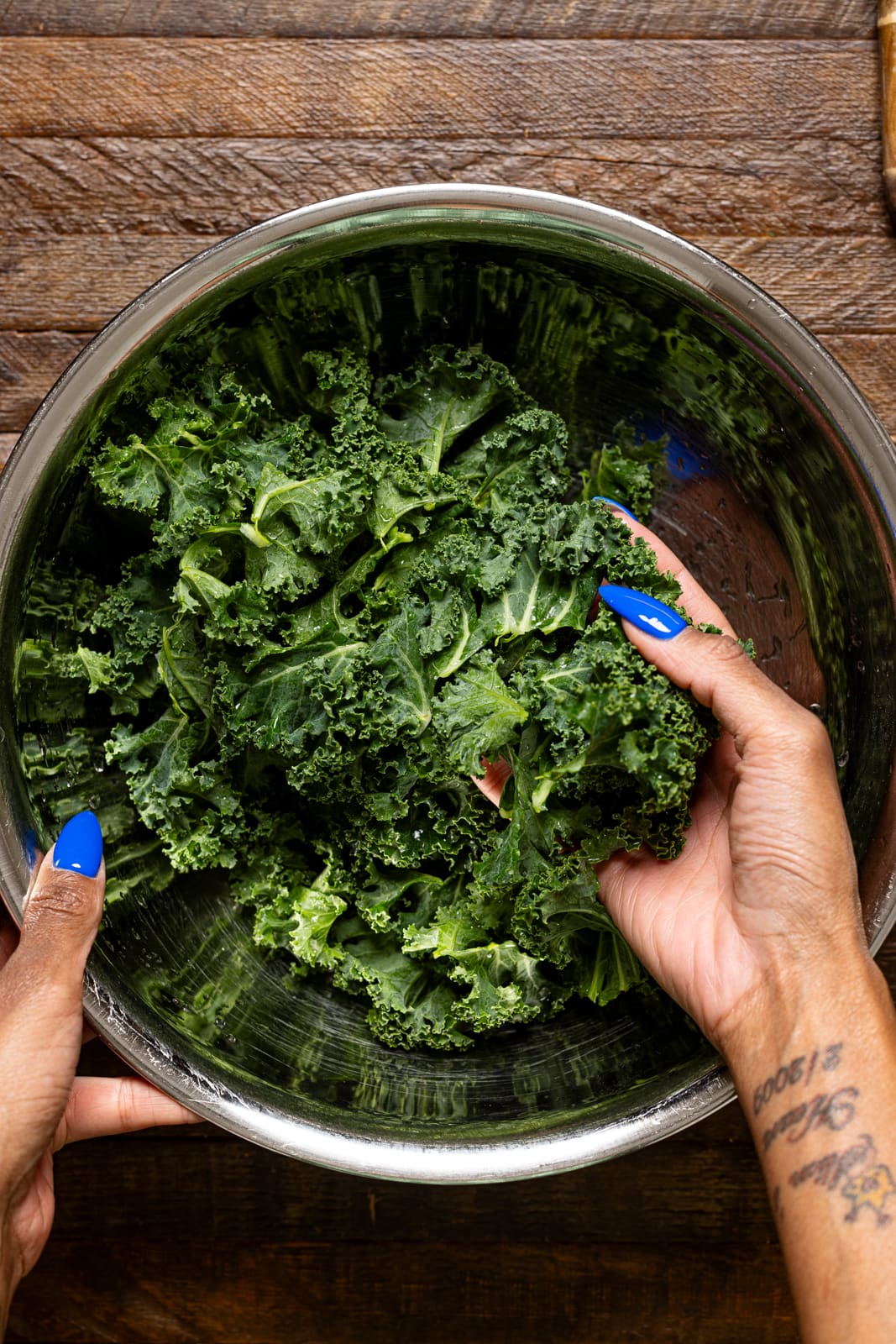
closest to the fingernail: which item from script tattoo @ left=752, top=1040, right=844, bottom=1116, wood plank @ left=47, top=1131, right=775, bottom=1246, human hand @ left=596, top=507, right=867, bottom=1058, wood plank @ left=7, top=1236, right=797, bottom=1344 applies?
human hand @ left=596, top=507, right=867, bottom=1058

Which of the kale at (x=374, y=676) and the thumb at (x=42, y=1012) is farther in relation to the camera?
the kale at (x=374, y=676)

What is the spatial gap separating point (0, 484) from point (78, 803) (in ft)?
2.68

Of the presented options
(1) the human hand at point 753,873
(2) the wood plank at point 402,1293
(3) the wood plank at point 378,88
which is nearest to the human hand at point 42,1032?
(2) the wood plank at point 402,1293

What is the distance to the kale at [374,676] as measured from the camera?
7.57 ft

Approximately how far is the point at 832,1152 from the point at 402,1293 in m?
1.59

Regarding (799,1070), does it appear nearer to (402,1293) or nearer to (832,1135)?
(832,1135)

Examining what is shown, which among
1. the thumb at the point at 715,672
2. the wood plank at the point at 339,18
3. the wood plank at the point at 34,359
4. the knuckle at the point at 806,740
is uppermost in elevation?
the wood plank at the point at 339,18

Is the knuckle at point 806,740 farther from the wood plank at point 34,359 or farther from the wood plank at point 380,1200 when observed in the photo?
the wood plank at point 34,359

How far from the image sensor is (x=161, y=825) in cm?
253

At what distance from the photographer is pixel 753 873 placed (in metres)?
2.08

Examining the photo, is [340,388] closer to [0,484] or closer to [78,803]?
[0,484]

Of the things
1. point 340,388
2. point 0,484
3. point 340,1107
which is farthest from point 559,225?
point 340,1107

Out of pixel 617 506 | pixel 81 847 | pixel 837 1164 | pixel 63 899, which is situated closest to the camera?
pixel 837 1164

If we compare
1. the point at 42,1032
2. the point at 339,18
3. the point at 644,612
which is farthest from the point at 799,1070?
the point at 339,18
